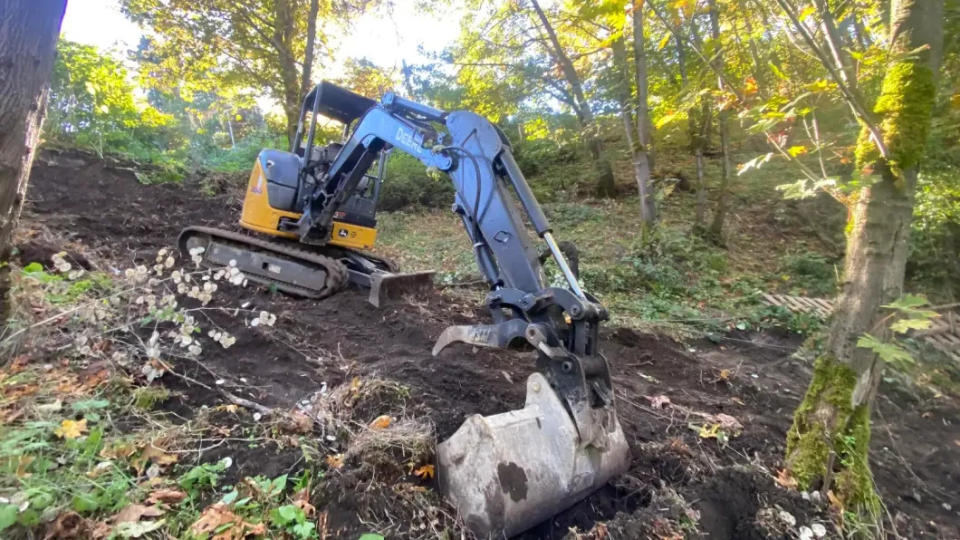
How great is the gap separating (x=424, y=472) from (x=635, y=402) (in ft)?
6.51

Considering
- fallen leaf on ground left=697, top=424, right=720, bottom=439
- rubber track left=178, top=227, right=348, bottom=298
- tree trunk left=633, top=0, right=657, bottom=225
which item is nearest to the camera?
fallen leaf on ground left=697, top=424, right=720, bottom=439

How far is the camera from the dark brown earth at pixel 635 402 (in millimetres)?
2387

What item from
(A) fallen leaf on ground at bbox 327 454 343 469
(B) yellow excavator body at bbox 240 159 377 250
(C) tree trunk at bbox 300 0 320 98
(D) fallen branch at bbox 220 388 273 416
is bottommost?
(D) fallen branch at bbox 220 388 273 416

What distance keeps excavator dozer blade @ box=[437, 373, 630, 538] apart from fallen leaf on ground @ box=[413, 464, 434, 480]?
5cm

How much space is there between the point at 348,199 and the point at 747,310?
5620 millimetres

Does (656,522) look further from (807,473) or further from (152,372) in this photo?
(152,372)

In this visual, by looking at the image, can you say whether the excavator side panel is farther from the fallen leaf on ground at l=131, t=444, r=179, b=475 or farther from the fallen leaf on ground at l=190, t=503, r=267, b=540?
the fallen leaf on ground at l=190, t=503, r=267, b=540

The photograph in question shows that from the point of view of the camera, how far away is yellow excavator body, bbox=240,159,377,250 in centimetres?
585

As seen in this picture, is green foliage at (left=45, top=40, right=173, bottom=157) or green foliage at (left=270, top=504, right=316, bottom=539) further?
green foliage at (left=45, top=40, right=173, bottom=157)

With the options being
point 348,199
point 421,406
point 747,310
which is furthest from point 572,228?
point 421,406

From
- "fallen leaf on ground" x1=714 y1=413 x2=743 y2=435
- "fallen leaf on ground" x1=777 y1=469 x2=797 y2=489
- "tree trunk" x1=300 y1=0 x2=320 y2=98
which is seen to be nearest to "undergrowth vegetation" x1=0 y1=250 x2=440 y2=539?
"fallen leaf on ground" x1=777 y1=469 x2=797 y2=489

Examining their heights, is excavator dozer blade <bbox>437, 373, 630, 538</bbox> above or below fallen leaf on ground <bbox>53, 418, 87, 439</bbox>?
above

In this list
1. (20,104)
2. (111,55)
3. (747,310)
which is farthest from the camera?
(111,55)

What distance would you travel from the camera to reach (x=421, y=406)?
2.98 m
